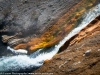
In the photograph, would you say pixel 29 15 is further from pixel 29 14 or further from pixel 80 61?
pixel 80 61

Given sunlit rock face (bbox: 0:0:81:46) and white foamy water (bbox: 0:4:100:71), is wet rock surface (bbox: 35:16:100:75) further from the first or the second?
sunlit rock face (bbox: 0:0:81:46)

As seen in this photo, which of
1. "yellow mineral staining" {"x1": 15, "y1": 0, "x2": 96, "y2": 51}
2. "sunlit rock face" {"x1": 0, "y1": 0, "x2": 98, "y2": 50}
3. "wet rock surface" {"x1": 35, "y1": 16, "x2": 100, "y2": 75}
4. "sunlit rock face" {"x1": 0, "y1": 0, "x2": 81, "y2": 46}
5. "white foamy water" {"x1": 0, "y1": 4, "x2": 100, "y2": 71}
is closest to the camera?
"wet rock surface" {"x1": 35, "y1": 16, "x2": 100, "y2": 75}

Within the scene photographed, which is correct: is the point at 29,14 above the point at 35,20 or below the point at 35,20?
above

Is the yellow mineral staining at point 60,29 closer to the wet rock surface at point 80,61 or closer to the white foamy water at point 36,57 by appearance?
the white foamy water at point 36,57

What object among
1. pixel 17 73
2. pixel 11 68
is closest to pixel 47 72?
pixel 17 73

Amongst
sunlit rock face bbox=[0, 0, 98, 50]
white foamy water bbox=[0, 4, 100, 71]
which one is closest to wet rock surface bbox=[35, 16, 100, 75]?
white foamy water bbox=[0, 4, 100, 71]

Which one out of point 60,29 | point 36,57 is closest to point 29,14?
point 60,29

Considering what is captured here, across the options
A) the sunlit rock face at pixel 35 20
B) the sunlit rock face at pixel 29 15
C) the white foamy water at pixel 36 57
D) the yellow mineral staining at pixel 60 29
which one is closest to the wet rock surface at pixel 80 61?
the white foamy water at pixel 36 57

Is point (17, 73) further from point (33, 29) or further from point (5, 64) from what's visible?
point (33, 29)
